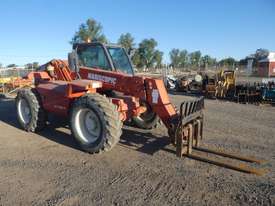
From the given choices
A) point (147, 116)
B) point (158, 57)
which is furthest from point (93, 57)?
point (158, 57)

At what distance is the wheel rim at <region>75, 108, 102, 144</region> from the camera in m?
6.24

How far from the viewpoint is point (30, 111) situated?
304 inches

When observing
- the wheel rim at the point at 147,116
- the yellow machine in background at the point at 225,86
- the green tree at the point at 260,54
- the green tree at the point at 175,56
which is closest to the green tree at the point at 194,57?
the green tree at the point at 175,56

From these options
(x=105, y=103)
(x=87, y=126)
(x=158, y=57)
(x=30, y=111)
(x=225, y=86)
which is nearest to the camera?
(x=105, y=103)

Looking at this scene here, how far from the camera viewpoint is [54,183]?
4.79 m

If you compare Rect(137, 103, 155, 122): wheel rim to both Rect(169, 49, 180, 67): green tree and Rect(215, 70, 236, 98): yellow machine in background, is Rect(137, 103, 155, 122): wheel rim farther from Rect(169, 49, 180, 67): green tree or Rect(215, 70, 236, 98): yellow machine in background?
Rect(169, 49, 180, 67): green tree

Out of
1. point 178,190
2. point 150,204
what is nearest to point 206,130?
point 178,190

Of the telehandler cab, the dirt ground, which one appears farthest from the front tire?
the dirt ground

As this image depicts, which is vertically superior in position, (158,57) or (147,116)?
(158,57)

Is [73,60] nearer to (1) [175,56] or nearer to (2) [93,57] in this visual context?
(2) [93,57]

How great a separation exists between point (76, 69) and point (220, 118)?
555cm

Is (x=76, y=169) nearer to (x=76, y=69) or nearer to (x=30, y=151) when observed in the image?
(x=30, y=151)

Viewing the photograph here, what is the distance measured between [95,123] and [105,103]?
650 mm

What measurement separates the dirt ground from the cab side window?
1907 millimetres
